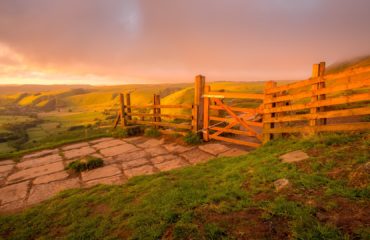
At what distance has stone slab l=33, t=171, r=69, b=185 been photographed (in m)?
6.10

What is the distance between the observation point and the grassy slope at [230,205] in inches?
94.3

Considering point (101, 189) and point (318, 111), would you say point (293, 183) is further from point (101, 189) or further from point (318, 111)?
point (101, 189)

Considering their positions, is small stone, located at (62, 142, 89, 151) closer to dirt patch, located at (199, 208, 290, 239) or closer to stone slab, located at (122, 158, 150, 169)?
stone slab, located at (122, 158, 150, 169)

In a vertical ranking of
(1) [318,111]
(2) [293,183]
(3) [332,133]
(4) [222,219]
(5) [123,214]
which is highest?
(1) [318,111]

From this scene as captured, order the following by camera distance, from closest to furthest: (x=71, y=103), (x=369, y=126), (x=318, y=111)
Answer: (x=369, y=126) < (x=318, y=111) < (x=71, y=103)

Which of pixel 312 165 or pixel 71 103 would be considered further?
pixel 71 103

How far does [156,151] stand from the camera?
8.03m

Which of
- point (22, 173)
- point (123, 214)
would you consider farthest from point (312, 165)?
point (22, 173)

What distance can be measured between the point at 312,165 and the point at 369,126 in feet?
7.25

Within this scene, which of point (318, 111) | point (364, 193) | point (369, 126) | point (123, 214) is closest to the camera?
point (364, 193)

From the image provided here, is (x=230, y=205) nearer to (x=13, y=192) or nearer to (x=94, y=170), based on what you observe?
(x=94, y=170)

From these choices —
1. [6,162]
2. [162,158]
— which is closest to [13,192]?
[6,162]

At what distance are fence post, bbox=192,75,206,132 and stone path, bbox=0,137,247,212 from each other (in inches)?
48.6

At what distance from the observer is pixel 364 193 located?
2596 mm
